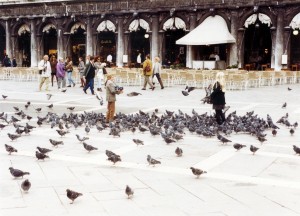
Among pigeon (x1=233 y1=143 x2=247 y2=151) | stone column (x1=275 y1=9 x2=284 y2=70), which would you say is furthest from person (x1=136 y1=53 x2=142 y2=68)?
pigeon (x1=233 y1=143 x2=247 y2=151)

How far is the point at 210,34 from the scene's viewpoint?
1085 inches

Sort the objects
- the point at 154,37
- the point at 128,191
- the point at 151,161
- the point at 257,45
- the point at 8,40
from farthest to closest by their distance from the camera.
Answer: the point at 8,40 < the point at 154,37 < the point at 257,45 < the point at 151,161 < the point at 128,191

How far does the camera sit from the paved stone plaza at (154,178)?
5.71m

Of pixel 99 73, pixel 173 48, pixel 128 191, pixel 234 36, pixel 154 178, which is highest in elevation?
pixel 234 36

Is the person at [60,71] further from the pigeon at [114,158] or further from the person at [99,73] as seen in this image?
the pigeon at [114,158]

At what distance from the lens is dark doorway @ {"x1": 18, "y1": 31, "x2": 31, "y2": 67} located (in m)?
39.4

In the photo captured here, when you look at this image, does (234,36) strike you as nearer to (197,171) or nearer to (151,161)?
(151,161)

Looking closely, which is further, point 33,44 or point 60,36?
point 33,44

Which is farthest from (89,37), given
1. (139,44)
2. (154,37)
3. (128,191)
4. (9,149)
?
(128,191)

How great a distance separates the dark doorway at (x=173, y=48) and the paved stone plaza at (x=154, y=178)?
852 inches

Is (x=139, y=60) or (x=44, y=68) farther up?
(x=139, y=60)

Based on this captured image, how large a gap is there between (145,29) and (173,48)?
93.9 inches

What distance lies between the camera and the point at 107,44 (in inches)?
1420

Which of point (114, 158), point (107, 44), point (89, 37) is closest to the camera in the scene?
point (114, 158)
